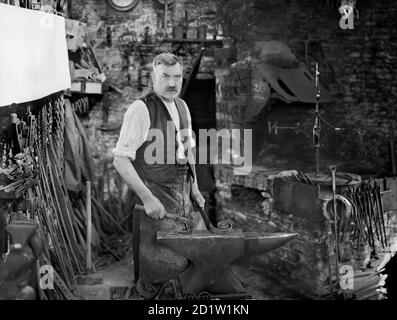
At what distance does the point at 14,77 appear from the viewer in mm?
2287

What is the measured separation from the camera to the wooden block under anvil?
403 centimetres

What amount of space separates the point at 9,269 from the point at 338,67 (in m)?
4.78

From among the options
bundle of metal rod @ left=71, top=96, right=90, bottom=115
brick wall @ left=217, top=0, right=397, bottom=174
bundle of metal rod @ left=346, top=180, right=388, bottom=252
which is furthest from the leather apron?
bundle of metal rod @ left=71, top=96, right=90, bottom=115

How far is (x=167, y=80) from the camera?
202 centimetres

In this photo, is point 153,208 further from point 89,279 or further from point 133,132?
point 89,279

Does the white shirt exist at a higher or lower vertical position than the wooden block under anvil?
higher

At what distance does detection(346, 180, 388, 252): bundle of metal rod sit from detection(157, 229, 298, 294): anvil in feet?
7.21

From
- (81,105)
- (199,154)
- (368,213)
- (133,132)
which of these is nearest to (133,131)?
(133,132)

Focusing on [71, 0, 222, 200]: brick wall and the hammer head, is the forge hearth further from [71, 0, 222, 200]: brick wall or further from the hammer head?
the hammer head

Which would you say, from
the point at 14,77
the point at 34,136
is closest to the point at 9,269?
the point at 14,77

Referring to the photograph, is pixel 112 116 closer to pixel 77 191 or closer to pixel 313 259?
pixel 77 191

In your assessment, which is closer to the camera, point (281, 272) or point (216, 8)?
point (281, 272)

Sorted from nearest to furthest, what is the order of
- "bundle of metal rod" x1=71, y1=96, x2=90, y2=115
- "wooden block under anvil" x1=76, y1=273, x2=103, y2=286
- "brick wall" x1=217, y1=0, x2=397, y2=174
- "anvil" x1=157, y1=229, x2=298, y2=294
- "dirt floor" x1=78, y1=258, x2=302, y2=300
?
1. "anvil" x1=157, y1=229, x2=298, y2=294
2. "dirt floor" x1=78, y1=258, x2=302, y2=300
3. "wooden block under anvil" x1=76, y1=273, x2=103, y2=286
4. "brick wall" x1=217, y1=0, x2=397, y2=174
5. "bundle of metal rod" x1=71, y1=96, x2=90, y2=115

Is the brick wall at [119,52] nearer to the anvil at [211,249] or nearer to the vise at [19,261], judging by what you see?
the anvil at [211,249]
